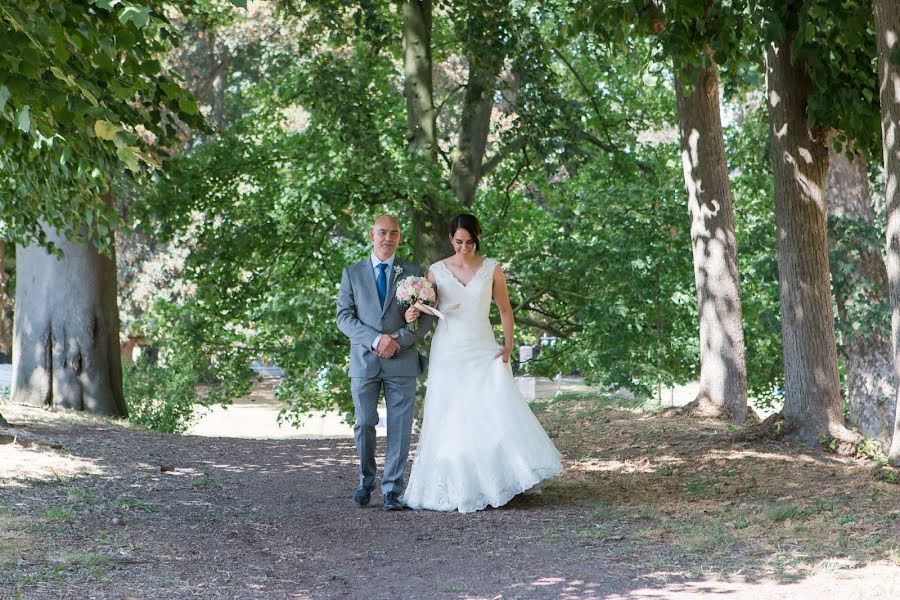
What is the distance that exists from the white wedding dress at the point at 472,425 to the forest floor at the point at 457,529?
271mm

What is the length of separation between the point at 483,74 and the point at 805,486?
24.8 feet

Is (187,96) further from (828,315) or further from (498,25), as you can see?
(498,25)

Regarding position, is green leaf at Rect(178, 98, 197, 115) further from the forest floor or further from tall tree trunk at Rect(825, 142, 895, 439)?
tall tree trunk at Rect(825, 142, 895, 439)

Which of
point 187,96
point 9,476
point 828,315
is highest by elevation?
point 187,96

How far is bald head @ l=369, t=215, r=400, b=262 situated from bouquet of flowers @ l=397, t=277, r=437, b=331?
0.88 ft

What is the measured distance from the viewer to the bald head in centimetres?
794

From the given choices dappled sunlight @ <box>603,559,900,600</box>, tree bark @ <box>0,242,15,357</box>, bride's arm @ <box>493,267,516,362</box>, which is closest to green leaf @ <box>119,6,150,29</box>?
dappled sunlight @ <box>603,559,900,600</box>

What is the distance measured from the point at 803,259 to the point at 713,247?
2336 millimetres

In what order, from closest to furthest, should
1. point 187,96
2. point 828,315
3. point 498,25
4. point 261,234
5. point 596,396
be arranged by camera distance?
1. point 187,96
2. point 828,315
3. point 498,25
4. point 596,396
5. point 261,234

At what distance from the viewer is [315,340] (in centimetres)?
1698

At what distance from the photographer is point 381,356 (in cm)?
792

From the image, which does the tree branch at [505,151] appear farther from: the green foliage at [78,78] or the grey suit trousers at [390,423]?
the green foliage at [78,78]

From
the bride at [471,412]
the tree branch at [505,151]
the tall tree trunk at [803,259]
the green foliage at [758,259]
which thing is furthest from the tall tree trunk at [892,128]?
the green foliage at [758,259]

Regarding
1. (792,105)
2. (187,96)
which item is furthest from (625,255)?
(187,96)
